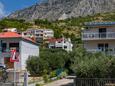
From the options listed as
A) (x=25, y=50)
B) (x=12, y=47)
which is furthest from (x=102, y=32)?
(x=12, y=47)

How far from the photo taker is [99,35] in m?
55.9

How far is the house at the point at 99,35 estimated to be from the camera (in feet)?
181

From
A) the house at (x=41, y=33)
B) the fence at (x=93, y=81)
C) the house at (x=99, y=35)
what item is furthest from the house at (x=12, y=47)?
the house at (x=41, y=33)

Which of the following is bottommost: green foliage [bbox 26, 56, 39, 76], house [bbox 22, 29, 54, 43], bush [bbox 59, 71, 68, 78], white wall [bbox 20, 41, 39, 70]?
bush [bbox 59, 71, 68, 78]

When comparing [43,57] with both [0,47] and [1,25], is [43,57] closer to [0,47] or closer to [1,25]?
[0,47]

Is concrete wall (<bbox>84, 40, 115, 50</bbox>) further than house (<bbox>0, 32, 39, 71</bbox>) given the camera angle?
No

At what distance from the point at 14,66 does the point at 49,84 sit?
63.8ft

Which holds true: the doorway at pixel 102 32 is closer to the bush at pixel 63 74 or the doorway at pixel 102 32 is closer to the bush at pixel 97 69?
the bush at pixel 63 74

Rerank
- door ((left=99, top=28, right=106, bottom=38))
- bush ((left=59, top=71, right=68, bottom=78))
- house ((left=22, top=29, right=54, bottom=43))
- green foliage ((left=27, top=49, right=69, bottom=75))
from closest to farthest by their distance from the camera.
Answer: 1. bush ((left=59, top=71, right=68, bottom=78))
2. green foliage ((left=27, top=49, right=69, bottom=75))
3. door ((left=99, top=28, right=106, bottom=38))
4. house ((left=22, top=29, right=54, bottom=43))

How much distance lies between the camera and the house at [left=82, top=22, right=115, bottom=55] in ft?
181

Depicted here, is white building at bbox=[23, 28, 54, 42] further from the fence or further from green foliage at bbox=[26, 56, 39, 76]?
the fence

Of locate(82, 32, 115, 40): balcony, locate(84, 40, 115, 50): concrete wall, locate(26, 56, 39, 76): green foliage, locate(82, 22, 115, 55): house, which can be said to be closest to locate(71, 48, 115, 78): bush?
locate(26, 56, 39, 76): green foliage

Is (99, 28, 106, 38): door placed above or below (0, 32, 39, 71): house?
above

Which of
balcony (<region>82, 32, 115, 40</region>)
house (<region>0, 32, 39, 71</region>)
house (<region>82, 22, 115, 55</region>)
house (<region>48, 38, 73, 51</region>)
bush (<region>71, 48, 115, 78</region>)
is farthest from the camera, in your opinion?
house (<region>48, 38, 73, 51</region>)
